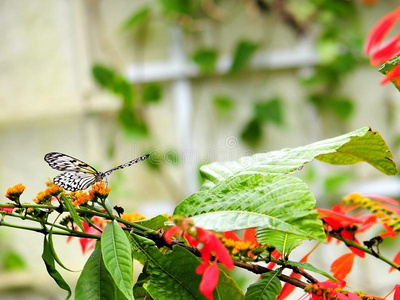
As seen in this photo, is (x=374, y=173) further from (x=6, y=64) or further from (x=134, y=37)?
(x=6, y=64)

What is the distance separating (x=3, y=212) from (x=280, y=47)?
5.27 ft

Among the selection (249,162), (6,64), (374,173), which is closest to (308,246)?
(374,173)

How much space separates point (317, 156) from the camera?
40cm

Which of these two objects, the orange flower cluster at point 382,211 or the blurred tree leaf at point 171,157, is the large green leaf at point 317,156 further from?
the blurred tree leaf at point 171,157

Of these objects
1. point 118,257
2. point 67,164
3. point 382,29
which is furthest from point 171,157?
point 118,257

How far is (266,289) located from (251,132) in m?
1.45

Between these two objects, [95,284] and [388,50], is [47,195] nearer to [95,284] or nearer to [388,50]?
[95,284]

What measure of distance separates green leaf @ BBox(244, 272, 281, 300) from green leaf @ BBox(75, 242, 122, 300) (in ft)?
0.26

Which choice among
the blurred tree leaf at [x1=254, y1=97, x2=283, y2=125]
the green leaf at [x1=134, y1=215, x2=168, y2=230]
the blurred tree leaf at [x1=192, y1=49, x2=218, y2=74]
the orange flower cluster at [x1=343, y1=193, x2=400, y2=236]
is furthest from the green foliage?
the green leaf at [x1=134, y1=215, x2=168, y2=230]

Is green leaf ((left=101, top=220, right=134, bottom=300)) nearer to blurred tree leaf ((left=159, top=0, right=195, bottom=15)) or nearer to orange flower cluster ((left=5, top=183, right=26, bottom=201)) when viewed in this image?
orange flower cluster ((left=5, top=183, right=26, bottom=201))

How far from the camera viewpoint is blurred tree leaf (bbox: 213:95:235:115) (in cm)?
176

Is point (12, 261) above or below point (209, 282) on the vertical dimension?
below

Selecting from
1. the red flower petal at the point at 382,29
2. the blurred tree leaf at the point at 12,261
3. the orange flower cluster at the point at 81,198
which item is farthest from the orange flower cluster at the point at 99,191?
the blurred tree leaf at the point at 12,261

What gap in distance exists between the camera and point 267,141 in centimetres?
182
